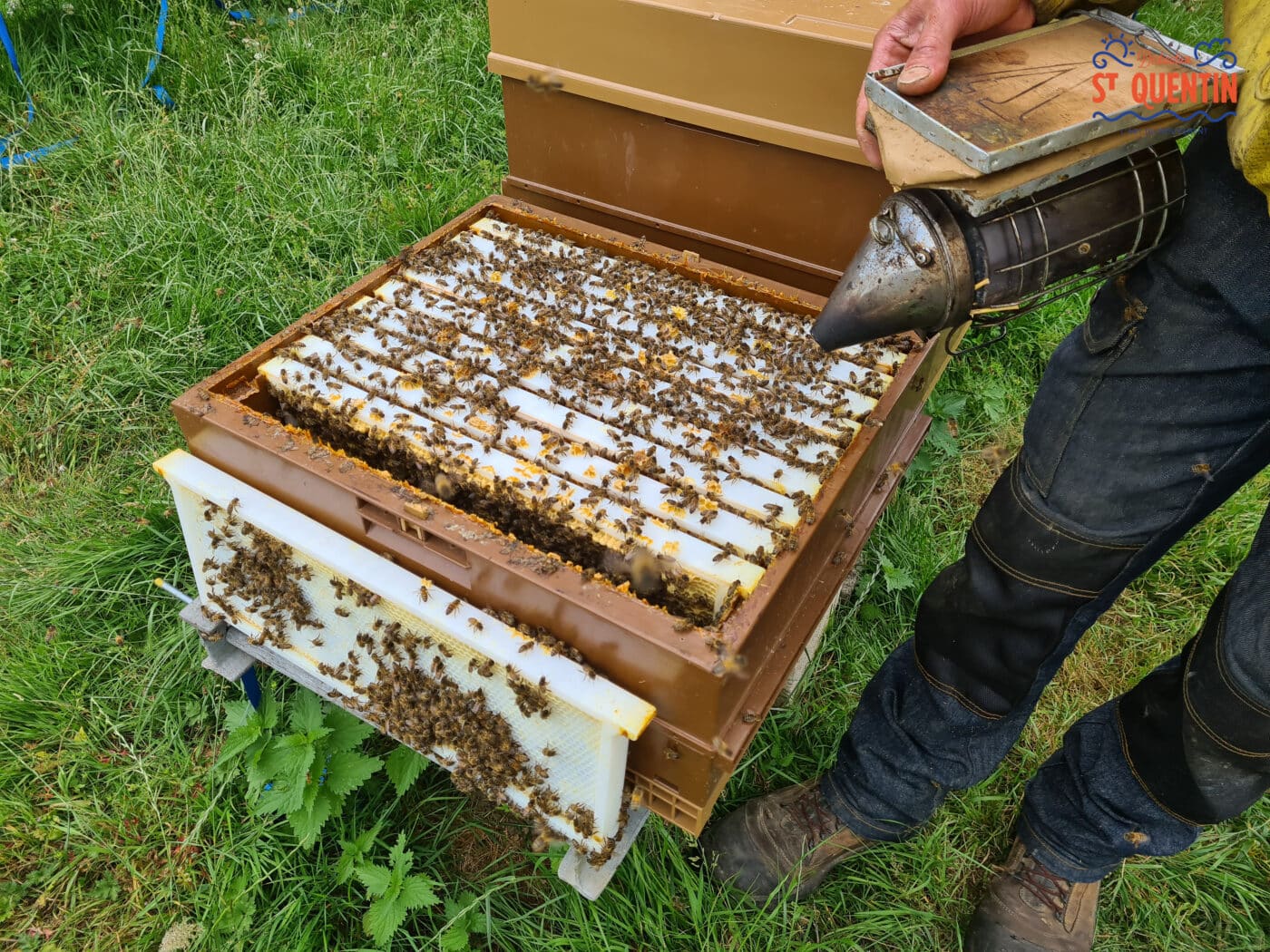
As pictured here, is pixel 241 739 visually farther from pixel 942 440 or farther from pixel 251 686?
pixel 942 440

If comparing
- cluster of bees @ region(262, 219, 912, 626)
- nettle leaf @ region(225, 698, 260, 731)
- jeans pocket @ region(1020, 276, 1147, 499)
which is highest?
jeans pocket @ region(1020, 276, 1147, 499)

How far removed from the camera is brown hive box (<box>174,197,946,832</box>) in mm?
1726

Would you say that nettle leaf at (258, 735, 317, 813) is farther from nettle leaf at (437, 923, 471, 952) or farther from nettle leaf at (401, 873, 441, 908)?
nettle leaf at (437, 923, 471, 952)

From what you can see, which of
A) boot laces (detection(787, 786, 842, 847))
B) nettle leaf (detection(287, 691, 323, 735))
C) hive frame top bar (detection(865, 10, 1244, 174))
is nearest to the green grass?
boot laces (detection(787, 786, 842, 847))

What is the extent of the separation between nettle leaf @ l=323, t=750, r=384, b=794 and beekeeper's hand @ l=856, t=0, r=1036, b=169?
75.8 inches

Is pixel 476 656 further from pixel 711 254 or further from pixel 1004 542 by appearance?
pixel 711 254

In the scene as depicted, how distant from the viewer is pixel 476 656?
6.24 feet

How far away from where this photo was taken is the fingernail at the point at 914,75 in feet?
5.26

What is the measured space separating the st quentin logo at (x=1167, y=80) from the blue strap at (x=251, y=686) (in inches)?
97.4

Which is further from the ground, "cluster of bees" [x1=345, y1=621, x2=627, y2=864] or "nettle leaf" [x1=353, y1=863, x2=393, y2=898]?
"cluster of bees" [x1=345, y1=621, x2=627, y2=864]

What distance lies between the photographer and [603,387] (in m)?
2.30

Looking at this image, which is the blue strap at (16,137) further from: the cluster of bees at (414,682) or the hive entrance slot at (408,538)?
the hive entrance slot at (408,538)

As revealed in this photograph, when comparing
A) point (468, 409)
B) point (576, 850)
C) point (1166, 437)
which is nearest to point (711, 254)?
point (468, 409)

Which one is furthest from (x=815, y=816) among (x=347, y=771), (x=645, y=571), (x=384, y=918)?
(x=347, y=771)
